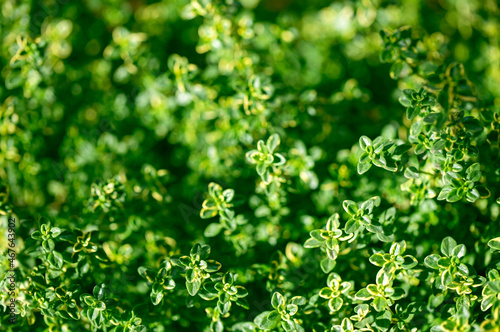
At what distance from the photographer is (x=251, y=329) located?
1446mm

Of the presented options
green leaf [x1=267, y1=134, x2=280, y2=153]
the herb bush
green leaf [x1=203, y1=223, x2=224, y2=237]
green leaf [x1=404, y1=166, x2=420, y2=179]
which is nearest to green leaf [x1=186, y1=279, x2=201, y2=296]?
the herb bush

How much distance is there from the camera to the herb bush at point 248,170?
1.41m

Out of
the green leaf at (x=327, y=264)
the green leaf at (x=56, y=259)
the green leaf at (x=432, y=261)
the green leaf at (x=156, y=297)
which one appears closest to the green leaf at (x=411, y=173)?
the green leaf at (x=432, y=261)

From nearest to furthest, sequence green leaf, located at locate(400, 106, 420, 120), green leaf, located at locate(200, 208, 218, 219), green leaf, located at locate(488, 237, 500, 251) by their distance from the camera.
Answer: green leaf, located at locate(488, 237, 500, 251), green leaf, located at locate(400, 106, 420, 120), green leaf, located at locate(200, 208, 218, 219)

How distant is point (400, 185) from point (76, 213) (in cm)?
126

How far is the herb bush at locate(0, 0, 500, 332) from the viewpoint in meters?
1.41

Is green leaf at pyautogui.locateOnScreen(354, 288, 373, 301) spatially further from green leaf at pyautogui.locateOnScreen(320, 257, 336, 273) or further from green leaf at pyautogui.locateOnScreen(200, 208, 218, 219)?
green leaf at pyautogui.locateOnScreen(200, 208, 218, 219)

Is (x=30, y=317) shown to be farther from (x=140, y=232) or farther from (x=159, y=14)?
(x=159, y=14)

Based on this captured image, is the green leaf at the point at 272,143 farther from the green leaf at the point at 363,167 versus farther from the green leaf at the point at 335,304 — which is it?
the green leaf at the point at 335,304

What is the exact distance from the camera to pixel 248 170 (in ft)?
5.80

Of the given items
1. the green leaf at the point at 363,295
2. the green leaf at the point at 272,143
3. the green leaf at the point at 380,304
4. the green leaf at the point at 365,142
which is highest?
the green leaf at the point at 365,142

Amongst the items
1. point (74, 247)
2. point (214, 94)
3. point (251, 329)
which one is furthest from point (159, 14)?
point (251, 329)

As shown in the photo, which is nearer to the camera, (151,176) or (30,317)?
(30,317)

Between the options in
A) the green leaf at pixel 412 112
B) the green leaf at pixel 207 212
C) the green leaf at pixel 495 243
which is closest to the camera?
the green leaf at pixel 495 243
